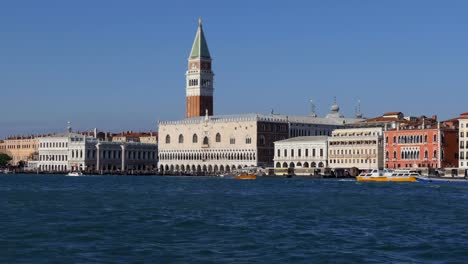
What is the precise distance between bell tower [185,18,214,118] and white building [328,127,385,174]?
28277 millimetres

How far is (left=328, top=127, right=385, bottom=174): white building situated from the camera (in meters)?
98.2

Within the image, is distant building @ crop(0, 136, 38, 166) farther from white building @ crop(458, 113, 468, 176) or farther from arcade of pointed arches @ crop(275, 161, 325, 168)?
white building @ crop(458, 113, 468, 176)

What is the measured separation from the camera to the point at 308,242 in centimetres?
2548

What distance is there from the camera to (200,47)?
129750mm

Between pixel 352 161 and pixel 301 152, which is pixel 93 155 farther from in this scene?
pixel 352 161

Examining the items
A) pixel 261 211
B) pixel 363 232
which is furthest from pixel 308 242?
pixel 261 211

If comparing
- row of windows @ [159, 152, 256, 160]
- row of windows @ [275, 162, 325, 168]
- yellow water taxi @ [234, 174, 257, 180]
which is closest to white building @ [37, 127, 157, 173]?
row of windows @ [159, 152, 256, 160]

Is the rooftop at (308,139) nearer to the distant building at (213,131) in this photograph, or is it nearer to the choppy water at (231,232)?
the distant building at (213,131)

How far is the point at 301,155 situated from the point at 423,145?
62.0ft

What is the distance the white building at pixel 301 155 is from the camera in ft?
344

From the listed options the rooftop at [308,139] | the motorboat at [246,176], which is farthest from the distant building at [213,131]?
the motorboat at [246,176]

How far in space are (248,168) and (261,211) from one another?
7276 cm

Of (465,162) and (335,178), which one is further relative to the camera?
(335,178)

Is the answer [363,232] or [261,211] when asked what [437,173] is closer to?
[261,211]
